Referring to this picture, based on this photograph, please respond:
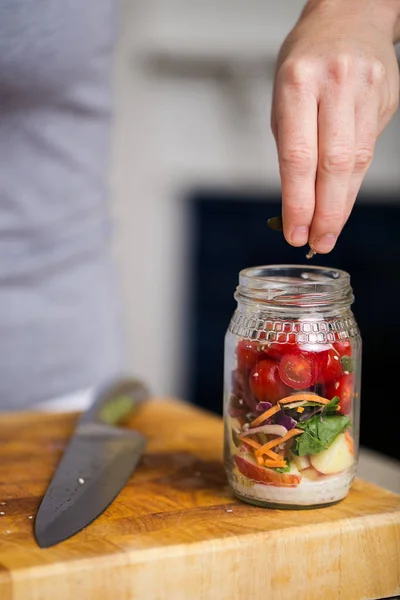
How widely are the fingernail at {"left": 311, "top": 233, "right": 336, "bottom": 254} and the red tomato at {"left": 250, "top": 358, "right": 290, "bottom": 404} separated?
0.12m

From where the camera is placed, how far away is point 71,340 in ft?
4.27

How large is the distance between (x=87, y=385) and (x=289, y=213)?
2.13 ft

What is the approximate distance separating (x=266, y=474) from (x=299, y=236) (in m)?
0.23

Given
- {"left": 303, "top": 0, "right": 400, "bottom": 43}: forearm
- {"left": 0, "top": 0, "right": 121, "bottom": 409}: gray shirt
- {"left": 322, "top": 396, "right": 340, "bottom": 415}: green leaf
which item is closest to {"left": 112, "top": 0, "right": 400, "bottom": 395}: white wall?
{"left": 0, "top": 0, "right": 121, "bottom": 409}: gray shirt

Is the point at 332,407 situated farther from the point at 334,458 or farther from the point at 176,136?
the point at 176,136

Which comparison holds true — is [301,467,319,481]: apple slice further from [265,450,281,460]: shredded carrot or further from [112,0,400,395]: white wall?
[112,0,400,395]: white wall

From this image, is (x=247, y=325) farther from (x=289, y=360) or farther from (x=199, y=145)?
(x=199, y=145)

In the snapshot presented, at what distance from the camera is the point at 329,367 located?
0.79 metres

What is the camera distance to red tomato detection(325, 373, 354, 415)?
2.58 feet

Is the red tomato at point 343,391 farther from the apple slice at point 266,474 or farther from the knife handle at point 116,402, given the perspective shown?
the knife handle at point 116,402

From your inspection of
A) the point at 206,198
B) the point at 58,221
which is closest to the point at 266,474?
the point at 58,221

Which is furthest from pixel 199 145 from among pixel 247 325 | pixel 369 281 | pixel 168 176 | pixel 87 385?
pixel 247 325

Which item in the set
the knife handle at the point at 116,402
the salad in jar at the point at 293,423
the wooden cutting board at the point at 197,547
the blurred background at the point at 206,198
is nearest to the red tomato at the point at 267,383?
the salad in jar at the point at 293,423

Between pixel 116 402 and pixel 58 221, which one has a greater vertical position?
pixel 58 221
